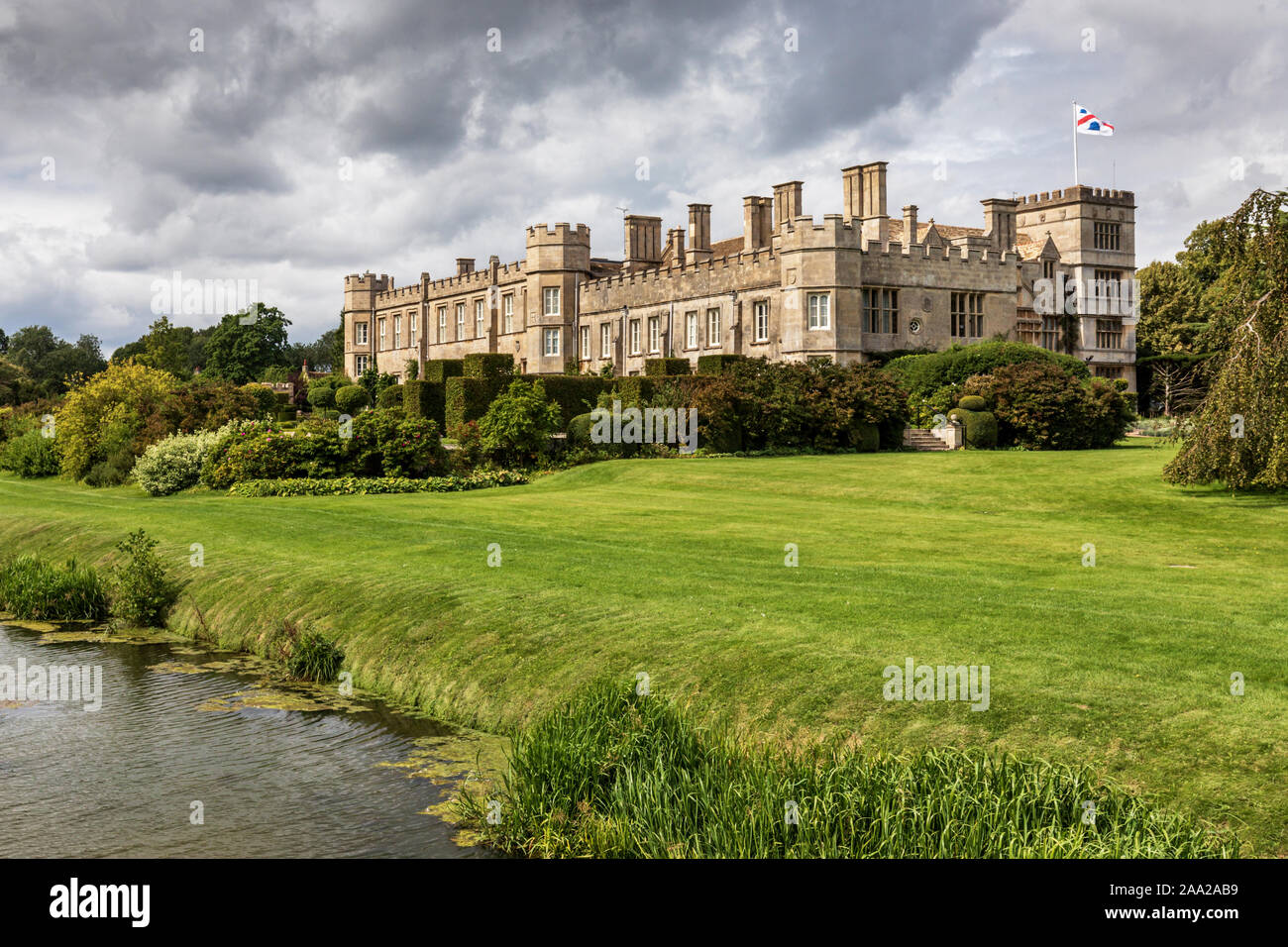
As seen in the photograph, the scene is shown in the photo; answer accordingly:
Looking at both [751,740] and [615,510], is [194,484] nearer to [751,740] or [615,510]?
[615,510]

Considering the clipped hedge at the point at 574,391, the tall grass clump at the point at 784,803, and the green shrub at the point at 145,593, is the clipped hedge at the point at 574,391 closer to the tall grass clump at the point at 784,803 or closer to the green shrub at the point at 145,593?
the green shrub at the point at 145,593

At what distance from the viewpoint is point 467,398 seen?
1403 inches

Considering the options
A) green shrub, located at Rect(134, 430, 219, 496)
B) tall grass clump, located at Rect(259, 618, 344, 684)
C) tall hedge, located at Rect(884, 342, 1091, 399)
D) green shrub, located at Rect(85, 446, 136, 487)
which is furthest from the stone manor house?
tall grass clump, located at Rect(259, 618, 344, 684)

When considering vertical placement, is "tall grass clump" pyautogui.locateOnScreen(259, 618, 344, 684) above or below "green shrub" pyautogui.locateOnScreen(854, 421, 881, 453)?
below

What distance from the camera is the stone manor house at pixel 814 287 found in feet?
136

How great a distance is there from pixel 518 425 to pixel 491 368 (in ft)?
18.7

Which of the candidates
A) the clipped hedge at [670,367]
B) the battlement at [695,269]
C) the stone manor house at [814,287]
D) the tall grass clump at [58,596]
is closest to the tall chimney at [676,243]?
the stone manor house at [814,287]

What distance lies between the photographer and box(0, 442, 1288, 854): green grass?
7984 millimetres

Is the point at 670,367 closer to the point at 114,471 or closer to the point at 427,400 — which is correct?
the point at 427,400

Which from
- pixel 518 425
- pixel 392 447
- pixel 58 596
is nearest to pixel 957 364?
pixel 518 425

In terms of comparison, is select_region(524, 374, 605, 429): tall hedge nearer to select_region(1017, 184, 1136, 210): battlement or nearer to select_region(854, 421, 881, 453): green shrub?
select_region(854, 421, 881, 453): green shrub

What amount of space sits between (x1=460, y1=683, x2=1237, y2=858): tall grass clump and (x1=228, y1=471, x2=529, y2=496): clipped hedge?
19.4 metres

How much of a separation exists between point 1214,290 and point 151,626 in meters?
49.2
